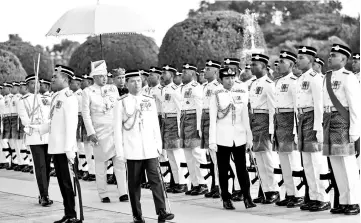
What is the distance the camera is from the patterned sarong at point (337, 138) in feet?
30.6

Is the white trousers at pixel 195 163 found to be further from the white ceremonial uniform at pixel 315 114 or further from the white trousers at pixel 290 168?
the white ceremonial uniform at pixel 315 114

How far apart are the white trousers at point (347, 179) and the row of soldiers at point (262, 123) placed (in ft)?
0.04

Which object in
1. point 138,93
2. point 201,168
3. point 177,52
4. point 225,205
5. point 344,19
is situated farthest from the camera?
point 344,19

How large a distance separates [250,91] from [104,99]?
243 cm

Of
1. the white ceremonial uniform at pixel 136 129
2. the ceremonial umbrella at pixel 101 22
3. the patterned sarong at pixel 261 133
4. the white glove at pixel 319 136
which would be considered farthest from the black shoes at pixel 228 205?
the ceremonial umbrella at pixel 101 22

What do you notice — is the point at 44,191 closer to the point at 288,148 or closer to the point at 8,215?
the point at 8,215

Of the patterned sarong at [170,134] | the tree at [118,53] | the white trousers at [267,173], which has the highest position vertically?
the tree at [118,53]

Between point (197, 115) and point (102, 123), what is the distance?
5.16ft

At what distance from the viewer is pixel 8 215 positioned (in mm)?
10539

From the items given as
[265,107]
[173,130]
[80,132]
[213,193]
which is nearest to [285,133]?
[265,107]

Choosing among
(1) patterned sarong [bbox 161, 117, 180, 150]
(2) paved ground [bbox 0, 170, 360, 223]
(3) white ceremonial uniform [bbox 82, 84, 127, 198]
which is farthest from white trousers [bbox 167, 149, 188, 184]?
(3) white ceremonial uniform [bbox 82, 84, 127, 198]

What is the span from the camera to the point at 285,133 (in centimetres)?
1037

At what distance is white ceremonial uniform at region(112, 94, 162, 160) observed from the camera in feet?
30.5

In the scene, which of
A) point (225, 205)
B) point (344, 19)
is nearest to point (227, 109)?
point (225, 205)
